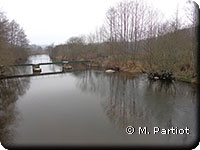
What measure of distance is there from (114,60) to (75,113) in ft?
38.8

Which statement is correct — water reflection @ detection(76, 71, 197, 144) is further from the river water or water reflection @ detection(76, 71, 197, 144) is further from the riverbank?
the riverbank

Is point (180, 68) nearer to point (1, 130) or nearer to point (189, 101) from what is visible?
point (189, 101)

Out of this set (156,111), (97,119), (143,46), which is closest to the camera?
(97,119)

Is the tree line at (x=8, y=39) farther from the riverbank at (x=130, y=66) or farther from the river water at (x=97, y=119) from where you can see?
the riverbank at (x=130, y=66)

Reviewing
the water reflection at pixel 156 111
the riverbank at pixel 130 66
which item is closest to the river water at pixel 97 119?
→ the water reflection at pixel 156 111

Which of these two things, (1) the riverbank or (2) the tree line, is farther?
(2) the tree line

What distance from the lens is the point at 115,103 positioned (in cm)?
529

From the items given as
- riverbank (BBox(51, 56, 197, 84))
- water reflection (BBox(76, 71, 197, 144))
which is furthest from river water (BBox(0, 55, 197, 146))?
riverbank (BBox(51, 56, 197, 84))

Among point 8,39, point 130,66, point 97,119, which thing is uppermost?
point 8,39

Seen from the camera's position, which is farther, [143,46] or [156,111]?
[143,46]

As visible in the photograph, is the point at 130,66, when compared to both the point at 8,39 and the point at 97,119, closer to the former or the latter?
the point at 97,119

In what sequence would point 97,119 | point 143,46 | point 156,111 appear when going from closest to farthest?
point 97,119 → point 156,111 → point 143,46

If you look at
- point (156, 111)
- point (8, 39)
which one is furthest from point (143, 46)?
point (8, 39)

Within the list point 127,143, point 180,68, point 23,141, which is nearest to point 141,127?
point 127,143
